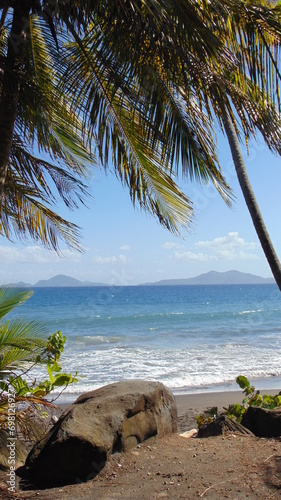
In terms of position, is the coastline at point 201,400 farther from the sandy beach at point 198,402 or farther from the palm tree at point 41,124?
the palm tree at point 41,124

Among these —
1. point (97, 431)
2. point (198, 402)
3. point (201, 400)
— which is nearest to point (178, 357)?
point (201, 400)

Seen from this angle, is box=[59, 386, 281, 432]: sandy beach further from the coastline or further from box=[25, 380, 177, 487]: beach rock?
box=[25, 380, 177, 487]: beach rock

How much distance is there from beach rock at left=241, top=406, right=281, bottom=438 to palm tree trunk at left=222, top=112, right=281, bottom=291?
51.3 inches

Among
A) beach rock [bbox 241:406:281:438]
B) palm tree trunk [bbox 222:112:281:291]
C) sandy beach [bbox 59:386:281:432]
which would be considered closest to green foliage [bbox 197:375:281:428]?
beach rock [bbox 241:406:281:438]

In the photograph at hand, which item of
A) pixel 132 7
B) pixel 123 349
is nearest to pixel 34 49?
pixel 132 7

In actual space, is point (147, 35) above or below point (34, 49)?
below

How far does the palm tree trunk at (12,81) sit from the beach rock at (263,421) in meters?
3.32

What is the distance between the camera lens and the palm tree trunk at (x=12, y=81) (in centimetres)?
344

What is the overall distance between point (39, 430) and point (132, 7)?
353 centimetres

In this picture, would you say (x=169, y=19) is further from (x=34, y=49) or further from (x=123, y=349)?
(x=123, y=349)

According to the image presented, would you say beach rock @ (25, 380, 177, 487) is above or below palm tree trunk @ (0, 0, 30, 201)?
below

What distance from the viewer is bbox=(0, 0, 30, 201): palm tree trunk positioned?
344cm

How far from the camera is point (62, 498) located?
324 cm

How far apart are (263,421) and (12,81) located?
12.9 feet
